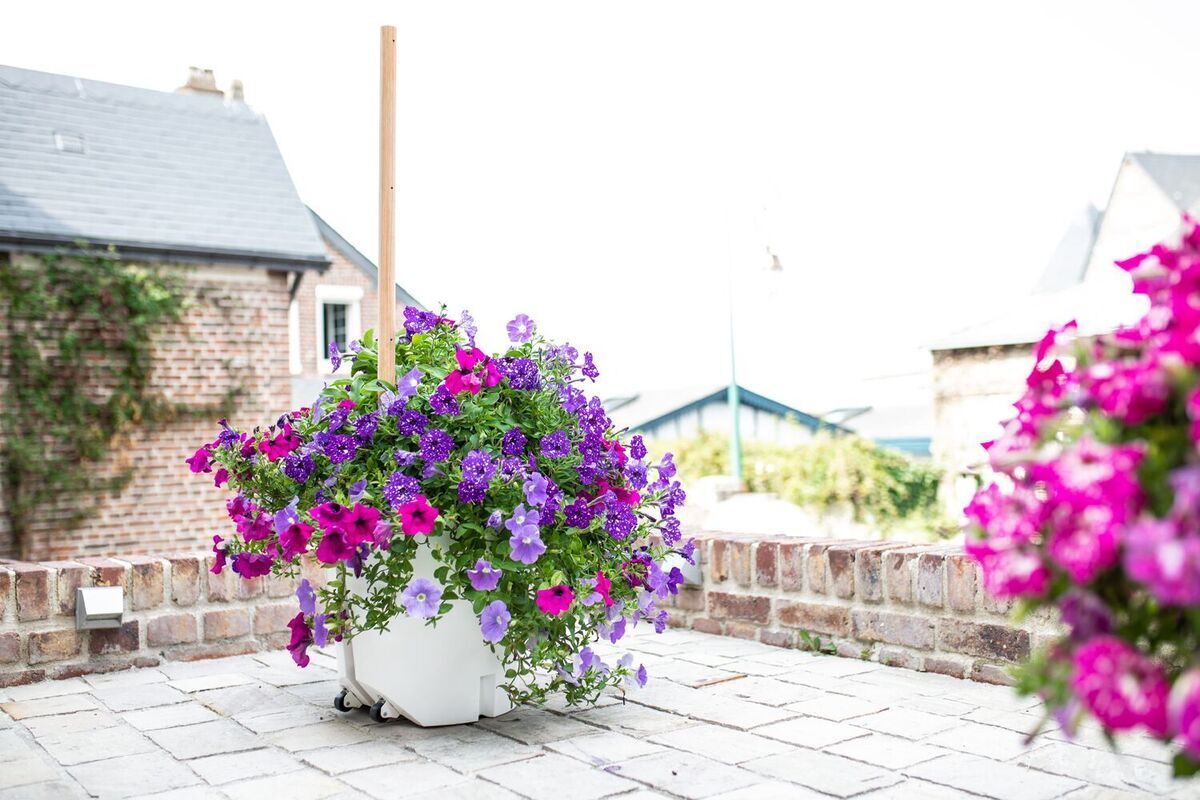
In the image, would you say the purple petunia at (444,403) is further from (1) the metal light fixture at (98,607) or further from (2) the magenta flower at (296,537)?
(1) the metal light fixture at (98,607)

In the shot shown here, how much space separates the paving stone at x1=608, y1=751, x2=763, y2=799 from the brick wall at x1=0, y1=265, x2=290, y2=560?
7223 mm

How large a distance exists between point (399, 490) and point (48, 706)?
132cm

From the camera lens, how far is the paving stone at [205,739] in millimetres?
2348

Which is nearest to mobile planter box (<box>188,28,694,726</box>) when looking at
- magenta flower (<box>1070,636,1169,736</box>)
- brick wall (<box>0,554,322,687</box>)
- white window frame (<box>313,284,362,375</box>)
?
brick wall (<box>0,554,322,687</box>)

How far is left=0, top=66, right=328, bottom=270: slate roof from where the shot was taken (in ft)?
27.5

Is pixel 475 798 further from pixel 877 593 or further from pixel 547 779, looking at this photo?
pixel 877 593

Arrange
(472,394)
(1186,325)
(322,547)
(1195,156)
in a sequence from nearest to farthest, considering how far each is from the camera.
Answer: (1186,325) → (322,547) → (472,394) → (1195,156)

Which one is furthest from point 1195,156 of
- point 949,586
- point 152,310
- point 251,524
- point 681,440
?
point 251,524

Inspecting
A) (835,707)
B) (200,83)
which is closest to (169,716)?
(835,707)

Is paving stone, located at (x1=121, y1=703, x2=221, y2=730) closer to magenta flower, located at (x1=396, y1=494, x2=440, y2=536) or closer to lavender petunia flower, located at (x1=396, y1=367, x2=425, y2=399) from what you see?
magenta flower, located at (x1=396, y1=494, x2=440, y2=536)

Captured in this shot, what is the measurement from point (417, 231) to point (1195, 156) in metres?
21.0

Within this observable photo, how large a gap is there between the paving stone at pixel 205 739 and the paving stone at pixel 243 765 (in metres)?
0.05

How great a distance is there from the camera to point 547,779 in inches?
82.9

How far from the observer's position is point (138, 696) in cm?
289
